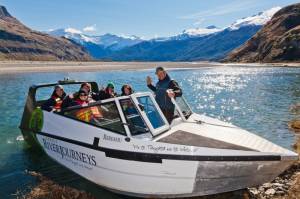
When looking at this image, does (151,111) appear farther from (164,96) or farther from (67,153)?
(67,153)

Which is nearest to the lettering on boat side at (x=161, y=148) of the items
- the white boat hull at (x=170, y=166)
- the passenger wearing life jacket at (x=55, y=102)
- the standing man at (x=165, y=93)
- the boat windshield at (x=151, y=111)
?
the white boat hull at (x=170, y=166)

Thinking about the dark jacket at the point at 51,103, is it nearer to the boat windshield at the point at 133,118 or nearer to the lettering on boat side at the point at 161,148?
the boat windshield at the point at 133,118

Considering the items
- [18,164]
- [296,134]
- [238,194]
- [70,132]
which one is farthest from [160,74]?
[296,134]

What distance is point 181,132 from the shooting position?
10266 mm

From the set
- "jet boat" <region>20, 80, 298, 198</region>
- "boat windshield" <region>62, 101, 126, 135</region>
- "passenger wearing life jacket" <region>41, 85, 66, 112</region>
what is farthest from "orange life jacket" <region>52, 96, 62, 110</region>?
"boat windshield" <region>62, 101, 126, 135</region>

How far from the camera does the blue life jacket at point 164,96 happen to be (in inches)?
473

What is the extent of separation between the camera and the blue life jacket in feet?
39.4

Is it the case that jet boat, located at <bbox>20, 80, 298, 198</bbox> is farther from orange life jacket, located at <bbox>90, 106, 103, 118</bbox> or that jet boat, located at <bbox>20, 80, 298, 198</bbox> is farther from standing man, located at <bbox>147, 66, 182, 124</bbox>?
standing man, located at <bbox>147, 66, 182, 124</bbox>

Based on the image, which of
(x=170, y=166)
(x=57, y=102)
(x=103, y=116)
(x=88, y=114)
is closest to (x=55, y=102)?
(x=57, y=102)

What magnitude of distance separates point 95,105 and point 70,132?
1.35 meters

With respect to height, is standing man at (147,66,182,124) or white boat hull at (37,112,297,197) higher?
standing man at (147,66,182,124)

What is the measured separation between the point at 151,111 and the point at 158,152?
2056mm

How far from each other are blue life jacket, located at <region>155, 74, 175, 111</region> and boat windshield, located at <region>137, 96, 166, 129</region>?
2.93ft

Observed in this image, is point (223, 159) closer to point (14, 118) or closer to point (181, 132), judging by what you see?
point (181, 132)
